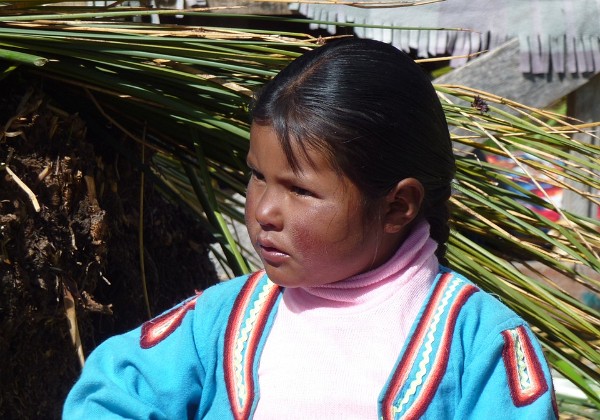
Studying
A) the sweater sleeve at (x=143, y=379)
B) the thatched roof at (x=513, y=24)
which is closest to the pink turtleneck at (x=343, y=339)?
the sweater sleeve at (x=143, y=379)

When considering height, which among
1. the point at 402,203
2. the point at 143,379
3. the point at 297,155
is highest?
the point at 297,155

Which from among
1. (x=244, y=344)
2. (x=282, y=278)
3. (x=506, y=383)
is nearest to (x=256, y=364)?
(x=244, y=344)

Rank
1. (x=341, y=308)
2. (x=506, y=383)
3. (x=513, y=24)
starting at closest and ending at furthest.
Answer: (x=506, y=383)
(x=341, y=308)
(x=513, y=24)

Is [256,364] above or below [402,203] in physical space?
below

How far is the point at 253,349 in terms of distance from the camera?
1.44m

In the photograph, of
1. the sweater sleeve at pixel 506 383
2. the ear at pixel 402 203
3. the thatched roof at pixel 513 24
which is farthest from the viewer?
the thatched roof at pixel 513 24

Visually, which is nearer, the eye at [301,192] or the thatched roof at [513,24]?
the eye at [301,192]

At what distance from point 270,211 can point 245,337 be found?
21 cm

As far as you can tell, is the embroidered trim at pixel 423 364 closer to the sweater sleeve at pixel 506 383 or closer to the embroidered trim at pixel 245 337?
the sweater sleeve at pixel 506 383

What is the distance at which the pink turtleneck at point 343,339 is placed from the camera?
1.38 meters

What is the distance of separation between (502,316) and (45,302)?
2.88 feet

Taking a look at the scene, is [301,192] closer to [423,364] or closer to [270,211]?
[270,211]

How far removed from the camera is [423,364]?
1.36 meters

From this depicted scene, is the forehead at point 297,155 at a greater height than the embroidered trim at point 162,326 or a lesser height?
greater
